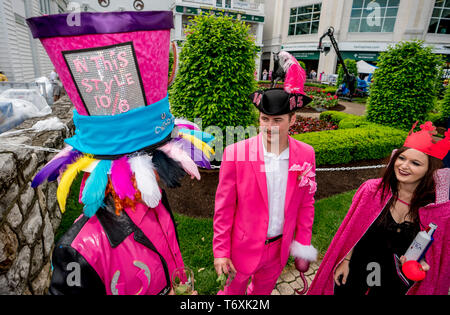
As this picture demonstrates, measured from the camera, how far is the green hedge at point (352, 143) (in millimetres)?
6016

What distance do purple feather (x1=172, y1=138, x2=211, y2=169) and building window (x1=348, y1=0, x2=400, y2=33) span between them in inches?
1392

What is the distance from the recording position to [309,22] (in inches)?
1288

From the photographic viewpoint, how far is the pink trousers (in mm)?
2287

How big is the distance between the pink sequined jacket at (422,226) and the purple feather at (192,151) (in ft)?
5.71

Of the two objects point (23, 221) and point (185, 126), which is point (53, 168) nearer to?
point (185, 126)

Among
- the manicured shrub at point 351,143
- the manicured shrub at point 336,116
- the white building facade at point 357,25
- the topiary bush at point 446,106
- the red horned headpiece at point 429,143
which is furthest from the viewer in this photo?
the white building facade at point 357,25

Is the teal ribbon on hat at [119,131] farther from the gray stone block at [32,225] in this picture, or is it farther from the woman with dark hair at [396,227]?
the woman with dark hair at [396,227]

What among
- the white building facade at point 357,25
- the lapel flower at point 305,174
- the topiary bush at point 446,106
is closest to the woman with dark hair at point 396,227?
the lapel flower at point 305,174

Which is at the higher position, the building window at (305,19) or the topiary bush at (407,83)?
the building window at (305,19)

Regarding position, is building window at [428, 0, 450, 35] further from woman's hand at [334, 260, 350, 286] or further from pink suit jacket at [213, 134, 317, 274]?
pink suit jacket at [213, 134, 317, 274]

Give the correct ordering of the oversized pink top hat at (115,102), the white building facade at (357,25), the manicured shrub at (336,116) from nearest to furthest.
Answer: the oversized pink top hat at (115,102) < the manicured shrub at (336,116) < the white building facade at (357,25)

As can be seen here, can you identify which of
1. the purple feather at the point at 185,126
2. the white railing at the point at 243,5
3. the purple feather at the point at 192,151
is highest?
the white railing at the point at 243,5
